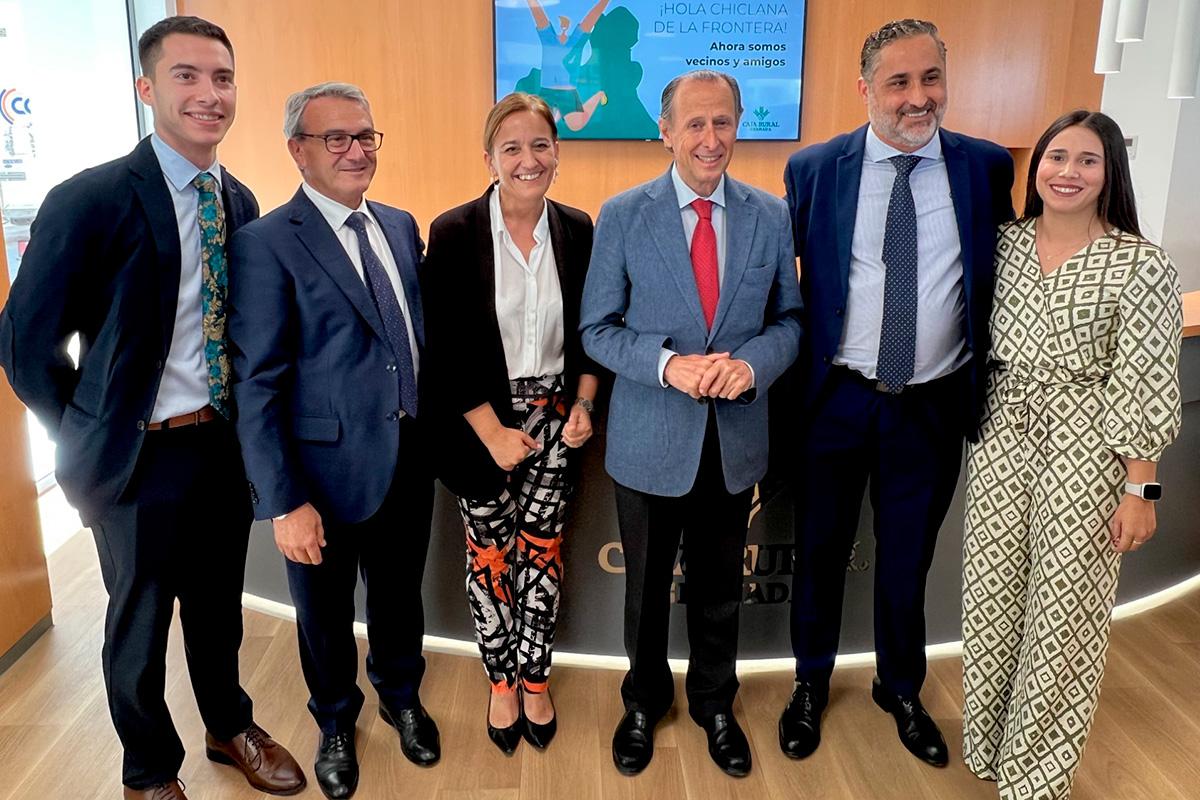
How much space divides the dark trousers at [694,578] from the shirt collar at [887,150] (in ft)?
2.83

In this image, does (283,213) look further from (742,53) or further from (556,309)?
(742,53)

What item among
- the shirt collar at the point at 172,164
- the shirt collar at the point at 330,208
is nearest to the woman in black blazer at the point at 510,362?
the shirt collar at the point at 330,208

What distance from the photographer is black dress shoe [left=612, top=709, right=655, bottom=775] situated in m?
2.48

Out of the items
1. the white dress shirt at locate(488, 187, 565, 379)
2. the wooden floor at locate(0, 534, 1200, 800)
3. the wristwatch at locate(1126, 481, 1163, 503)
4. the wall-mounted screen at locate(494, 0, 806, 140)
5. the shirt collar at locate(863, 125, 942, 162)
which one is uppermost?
the wall-mounted screen at locate(494, 0, 806, 140)

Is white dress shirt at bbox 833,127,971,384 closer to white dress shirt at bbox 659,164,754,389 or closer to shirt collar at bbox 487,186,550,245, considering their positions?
white dress shirt at bbox 659,164,754,389

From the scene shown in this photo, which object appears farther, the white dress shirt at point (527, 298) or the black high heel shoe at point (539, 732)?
the black high heel shoe at point (539, 732)

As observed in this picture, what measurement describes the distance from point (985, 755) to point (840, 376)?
3.62 ft

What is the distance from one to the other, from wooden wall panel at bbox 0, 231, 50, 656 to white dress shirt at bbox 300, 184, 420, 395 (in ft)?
5.35

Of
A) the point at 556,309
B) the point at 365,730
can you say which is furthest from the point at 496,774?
the point at 556,309

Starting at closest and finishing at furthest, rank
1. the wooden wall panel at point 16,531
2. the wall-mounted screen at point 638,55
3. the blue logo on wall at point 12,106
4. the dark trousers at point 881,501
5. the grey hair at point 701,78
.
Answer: the grey hair at point 701,78, the dark trousers at point 881,501, the wooden wall panel at point 16,531, the blue logo on wall at point 12,106, the wall-mounted screen at point 638,55

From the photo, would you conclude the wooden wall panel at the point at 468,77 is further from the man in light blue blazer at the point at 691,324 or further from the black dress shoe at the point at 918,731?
the black dress shoe at the point at 918,731

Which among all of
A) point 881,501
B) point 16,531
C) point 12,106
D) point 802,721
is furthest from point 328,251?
point 12,106

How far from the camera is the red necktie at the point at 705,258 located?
221cm

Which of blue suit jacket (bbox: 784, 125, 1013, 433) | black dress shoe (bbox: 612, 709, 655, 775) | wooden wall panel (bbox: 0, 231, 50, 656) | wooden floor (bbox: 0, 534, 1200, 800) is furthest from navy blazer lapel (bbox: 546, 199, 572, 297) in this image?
wooden wall panel (bbox: 0, 231, 50, 656)
